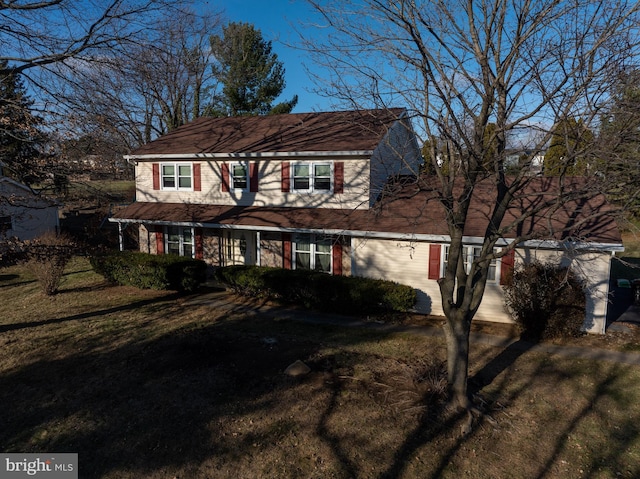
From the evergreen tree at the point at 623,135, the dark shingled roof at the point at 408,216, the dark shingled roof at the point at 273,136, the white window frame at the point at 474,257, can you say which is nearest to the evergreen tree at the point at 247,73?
the dark shingled roof at the point at 273,136

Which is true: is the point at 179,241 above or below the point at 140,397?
above

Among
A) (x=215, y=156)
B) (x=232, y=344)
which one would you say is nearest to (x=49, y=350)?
(x=232, y=344)

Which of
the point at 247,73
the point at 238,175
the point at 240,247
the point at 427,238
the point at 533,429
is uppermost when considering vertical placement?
the point at 247,73

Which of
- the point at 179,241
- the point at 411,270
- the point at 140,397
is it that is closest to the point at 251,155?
the point at 179,241

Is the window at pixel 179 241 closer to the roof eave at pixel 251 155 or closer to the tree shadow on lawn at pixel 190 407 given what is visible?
the roof eave at pixel 251 155

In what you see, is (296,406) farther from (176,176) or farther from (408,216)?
(176,176)

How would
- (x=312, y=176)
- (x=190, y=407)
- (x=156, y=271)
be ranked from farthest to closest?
(x=312, y=176)
(x=156, y=271)
(x=190, y=407)

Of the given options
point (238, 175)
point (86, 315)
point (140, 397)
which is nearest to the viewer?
point (140, 397)
